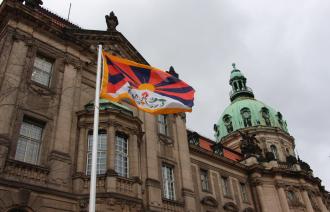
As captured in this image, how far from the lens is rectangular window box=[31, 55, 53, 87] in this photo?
18594 millimetres

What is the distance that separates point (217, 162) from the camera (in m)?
31.9

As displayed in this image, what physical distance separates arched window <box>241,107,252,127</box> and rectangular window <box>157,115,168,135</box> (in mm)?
31175

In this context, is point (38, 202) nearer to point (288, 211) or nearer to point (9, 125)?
point (9, 125)

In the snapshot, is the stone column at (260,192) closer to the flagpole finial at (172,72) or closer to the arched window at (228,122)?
the flagpole finial at (172,72)

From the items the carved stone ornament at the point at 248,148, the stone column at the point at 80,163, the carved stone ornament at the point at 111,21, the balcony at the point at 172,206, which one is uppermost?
the carved stone ornament at the point at 111,21

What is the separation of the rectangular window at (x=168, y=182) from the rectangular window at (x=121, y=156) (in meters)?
4.16

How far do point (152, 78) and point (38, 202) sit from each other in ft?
23.5

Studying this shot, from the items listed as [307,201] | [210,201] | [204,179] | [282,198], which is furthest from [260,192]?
[210,201]

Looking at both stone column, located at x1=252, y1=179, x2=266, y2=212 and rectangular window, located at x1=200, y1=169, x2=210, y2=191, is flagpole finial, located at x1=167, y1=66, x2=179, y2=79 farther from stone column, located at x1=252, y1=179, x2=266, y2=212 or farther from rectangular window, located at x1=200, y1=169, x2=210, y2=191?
stone column, located at x1=252, y1=179, x2=266, y2=212

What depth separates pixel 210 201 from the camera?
2745 cm

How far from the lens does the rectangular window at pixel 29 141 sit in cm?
1568

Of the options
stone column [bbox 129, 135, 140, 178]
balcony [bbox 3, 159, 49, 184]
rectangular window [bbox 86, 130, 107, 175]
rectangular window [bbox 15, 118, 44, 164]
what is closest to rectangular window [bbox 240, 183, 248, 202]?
stone column [bbox 129, 135, 140, 178]

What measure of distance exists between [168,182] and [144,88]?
31.6ft

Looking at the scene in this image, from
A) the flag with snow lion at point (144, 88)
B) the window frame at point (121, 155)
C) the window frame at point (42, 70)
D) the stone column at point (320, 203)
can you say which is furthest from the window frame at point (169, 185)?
the stone column at point (320, 203)
